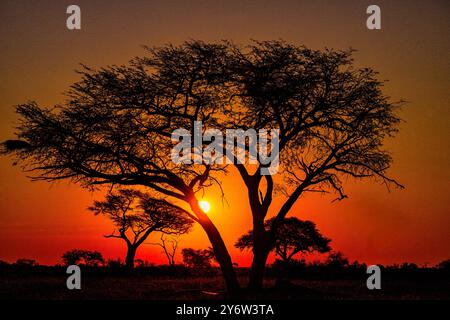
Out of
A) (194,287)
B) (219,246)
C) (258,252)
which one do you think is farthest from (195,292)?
(194,287)

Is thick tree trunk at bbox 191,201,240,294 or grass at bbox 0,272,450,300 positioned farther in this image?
thick tree trunk at bbox 191,201,240,294

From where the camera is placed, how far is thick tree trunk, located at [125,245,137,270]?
45444mm

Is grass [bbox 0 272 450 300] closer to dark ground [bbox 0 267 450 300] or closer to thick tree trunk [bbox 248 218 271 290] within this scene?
dark ground [bbox 0 267 450 300]

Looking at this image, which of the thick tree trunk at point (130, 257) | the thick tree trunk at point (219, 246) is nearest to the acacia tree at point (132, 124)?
the thick tree trunk at point (219, 246)


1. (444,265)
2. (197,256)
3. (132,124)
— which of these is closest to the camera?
(132,124)

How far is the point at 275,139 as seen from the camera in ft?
84.6

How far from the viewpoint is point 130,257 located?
46500mm

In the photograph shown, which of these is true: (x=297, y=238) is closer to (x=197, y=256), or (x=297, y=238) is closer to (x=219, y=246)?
(x=197, y=256)

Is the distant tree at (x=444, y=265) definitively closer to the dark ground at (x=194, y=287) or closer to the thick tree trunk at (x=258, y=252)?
the dark ground at (x=194, y=287)

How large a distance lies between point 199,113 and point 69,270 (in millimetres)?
20834

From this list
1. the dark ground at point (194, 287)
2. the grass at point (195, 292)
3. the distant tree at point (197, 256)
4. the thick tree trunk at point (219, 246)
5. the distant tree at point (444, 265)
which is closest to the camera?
the grass at point (195, 292)

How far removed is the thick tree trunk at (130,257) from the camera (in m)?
45.4

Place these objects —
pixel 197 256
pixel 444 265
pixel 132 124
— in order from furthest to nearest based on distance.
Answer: pixel 197 256
pixel 444 265
pixel 132 124

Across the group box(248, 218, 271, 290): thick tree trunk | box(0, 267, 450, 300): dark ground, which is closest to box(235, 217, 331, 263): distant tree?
box(0, 267, 450, 300): dark ground
